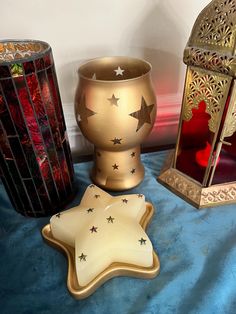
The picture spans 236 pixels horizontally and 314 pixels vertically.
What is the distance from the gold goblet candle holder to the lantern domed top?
0.09 m

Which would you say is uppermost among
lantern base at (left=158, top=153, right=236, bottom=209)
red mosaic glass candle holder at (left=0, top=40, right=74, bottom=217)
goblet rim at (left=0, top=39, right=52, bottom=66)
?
goblet rim at (left=0, top=39, right=52, bottom=66)

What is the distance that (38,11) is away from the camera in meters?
0.54

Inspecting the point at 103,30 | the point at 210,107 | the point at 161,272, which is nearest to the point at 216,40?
the point at 210,107

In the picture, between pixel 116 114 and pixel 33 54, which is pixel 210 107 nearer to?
pixel 116 114

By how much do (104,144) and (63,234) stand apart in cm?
17

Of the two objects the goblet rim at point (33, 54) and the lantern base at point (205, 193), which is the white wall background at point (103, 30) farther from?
the lantern base at point (205, 193)

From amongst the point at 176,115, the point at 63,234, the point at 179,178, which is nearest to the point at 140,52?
the point at 176,115

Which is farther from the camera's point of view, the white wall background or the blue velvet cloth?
the white wall background

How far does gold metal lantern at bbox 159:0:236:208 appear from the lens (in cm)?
42

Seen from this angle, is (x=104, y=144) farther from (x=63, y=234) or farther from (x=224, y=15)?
(x=224, y=15)

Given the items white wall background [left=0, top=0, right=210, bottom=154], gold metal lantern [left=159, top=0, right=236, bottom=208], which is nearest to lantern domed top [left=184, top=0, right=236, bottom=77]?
gold metal lantern [left=159, top=0, right=236, bottom=208]

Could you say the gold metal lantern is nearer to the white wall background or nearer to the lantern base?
the lantern base

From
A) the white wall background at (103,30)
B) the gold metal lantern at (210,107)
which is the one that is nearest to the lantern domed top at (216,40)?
the gold metal lantern at (210,107)

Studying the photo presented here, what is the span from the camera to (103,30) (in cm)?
58
